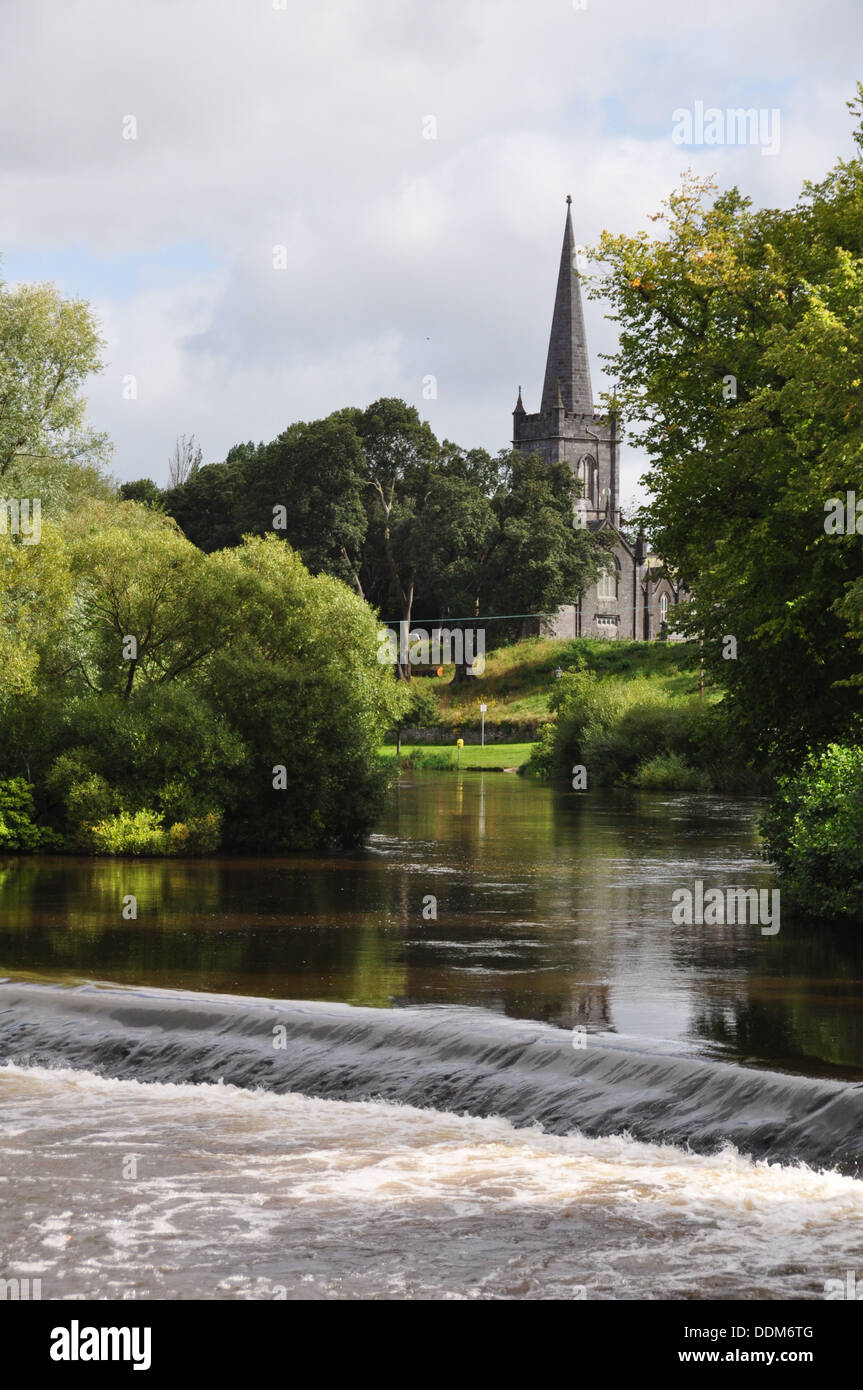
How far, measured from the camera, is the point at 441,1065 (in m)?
13.8

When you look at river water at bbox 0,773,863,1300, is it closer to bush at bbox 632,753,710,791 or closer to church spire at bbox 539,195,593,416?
bush at bbox 632,753,710,791

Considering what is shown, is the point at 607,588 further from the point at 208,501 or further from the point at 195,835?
the point at 195,835

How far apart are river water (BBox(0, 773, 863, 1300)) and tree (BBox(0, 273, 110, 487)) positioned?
2170 cm

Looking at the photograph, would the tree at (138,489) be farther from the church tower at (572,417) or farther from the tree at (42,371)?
the tree at (42,371)

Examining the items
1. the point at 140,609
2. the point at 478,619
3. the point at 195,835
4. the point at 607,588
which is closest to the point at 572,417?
the point at 607,588

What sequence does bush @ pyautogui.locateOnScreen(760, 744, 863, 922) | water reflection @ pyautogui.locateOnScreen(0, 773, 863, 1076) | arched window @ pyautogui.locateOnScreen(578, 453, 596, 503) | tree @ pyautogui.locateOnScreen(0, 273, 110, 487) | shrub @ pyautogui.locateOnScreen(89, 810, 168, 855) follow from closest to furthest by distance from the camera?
water reflection @ pyautogui.locateOnScreen(0, 773, 863, 1076) → bush @ pyautogui.locateOnScreen(760, 744, 863, 922) → shrub @ pyautogui.locateOnScreen(89, 810, 168, 855) → tree @ pyautogui.locateOnScreen(0, 273, 110, 487) → arched window @ pyautogui.locateOnScreen(578, 453, 596, 503)

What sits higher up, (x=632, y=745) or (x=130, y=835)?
(x=632, y=745)

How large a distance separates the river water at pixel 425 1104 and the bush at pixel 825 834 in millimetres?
831

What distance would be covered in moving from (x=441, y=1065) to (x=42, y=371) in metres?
32.8

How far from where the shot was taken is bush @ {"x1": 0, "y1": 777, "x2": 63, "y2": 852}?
102 feet

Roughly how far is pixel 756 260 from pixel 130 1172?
74.5 ft

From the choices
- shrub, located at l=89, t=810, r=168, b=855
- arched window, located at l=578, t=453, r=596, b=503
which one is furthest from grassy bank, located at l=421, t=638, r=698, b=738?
shrub, located at l=89, t=810, r=168, b=855
